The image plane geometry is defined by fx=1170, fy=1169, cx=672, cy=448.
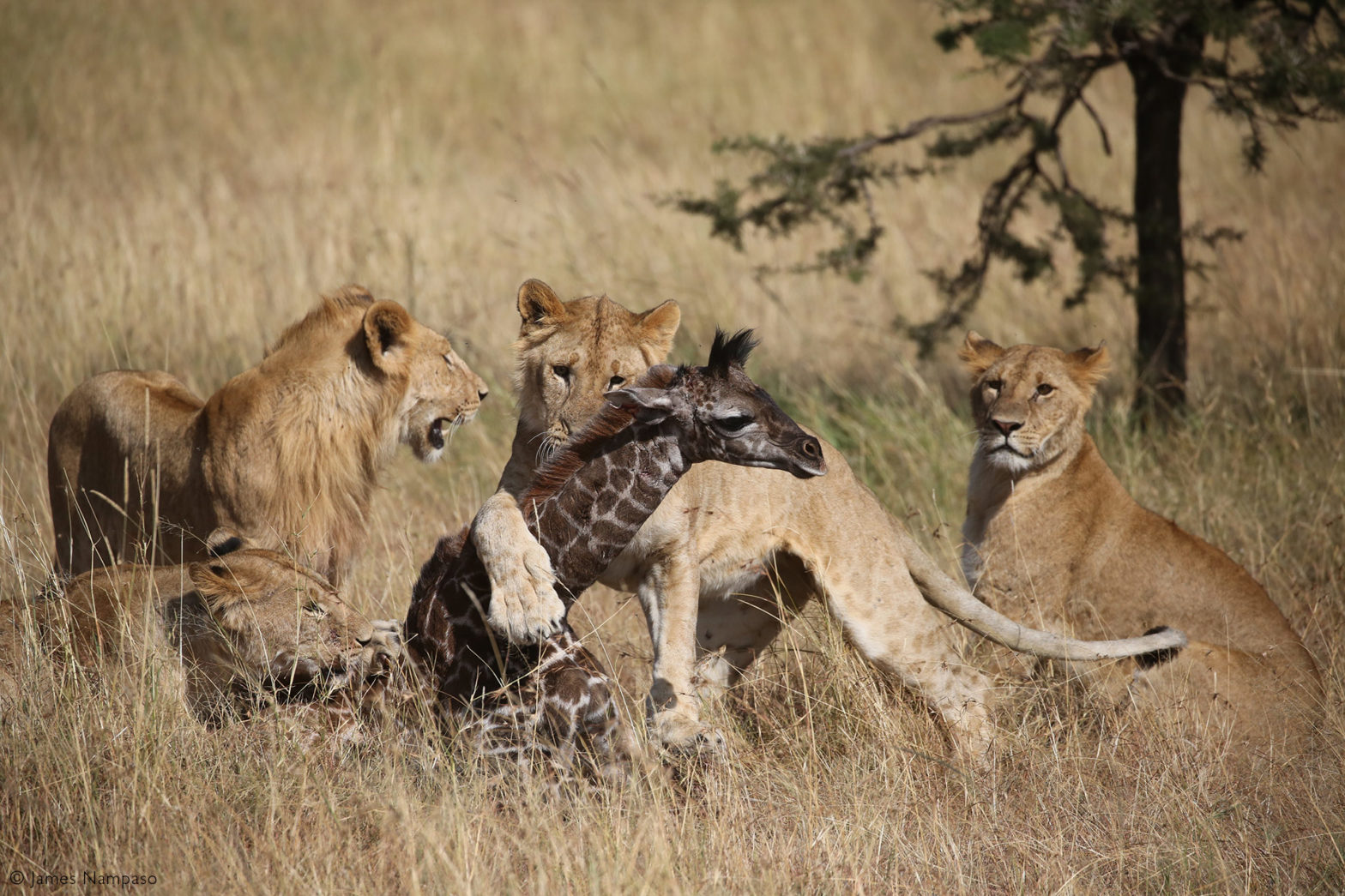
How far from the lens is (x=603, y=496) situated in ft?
9.98

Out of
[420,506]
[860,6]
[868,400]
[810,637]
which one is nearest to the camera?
[810,637]

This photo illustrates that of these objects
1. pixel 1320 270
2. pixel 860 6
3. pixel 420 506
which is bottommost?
Result: pixel 420 506

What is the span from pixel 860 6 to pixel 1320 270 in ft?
33.8

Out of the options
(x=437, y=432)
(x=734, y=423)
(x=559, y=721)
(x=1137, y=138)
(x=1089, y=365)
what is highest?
(x=1137, y=138)

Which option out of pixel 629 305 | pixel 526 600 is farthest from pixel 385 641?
pixel 629 305

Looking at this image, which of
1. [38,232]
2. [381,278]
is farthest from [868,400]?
[38,232]

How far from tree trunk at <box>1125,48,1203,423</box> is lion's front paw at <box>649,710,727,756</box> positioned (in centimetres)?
413

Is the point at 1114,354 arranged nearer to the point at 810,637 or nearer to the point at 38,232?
the point at 810,637

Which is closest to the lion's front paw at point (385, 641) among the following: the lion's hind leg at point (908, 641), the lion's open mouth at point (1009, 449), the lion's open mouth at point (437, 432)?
the lion's open mouth at point (437, 432)

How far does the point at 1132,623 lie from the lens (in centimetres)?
436

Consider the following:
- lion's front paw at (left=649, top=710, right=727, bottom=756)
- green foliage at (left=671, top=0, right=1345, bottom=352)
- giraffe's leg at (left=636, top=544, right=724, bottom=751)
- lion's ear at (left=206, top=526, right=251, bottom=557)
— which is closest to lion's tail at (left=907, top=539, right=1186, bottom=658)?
giraffe's leg at (left=636, top=544, right=724, bottom=751)

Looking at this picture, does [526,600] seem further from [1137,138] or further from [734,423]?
[1137,138]

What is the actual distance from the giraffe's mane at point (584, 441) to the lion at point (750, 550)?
26 centimetres

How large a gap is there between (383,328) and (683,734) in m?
1.80
